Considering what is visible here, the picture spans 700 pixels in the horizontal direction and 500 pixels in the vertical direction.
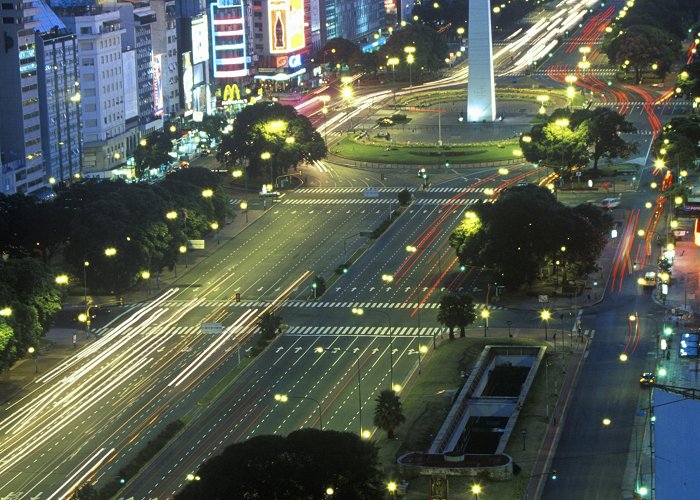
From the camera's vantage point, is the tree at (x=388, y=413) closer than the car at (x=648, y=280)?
Yes

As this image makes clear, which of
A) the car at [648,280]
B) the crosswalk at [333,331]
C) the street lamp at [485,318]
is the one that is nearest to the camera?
the crosswalk at [333,331]

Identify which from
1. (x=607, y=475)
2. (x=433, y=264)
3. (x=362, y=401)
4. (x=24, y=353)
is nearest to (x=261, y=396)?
(x=362, y=401)

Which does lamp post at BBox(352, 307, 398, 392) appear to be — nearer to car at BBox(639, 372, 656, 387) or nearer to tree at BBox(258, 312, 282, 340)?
tree at BBox(258, 312, 282, 340)

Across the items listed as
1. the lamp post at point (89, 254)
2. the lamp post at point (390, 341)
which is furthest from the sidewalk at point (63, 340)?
the lamp post at point (390, 341)

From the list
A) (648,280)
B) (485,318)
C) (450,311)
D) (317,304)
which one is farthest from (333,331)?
(648,280)

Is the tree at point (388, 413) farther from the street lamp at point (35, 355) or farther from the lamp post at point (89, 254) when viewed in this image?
the lamp post at point (89, 254)

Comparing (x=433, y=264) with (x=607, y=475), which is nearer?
(x=607, y=475)

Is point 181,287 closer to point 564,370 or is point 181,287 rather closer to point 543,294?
point 543,294

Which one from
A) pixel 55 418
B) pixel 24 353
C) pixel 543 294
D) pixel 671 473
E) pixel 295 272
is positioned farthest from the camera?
pixel 295 272
